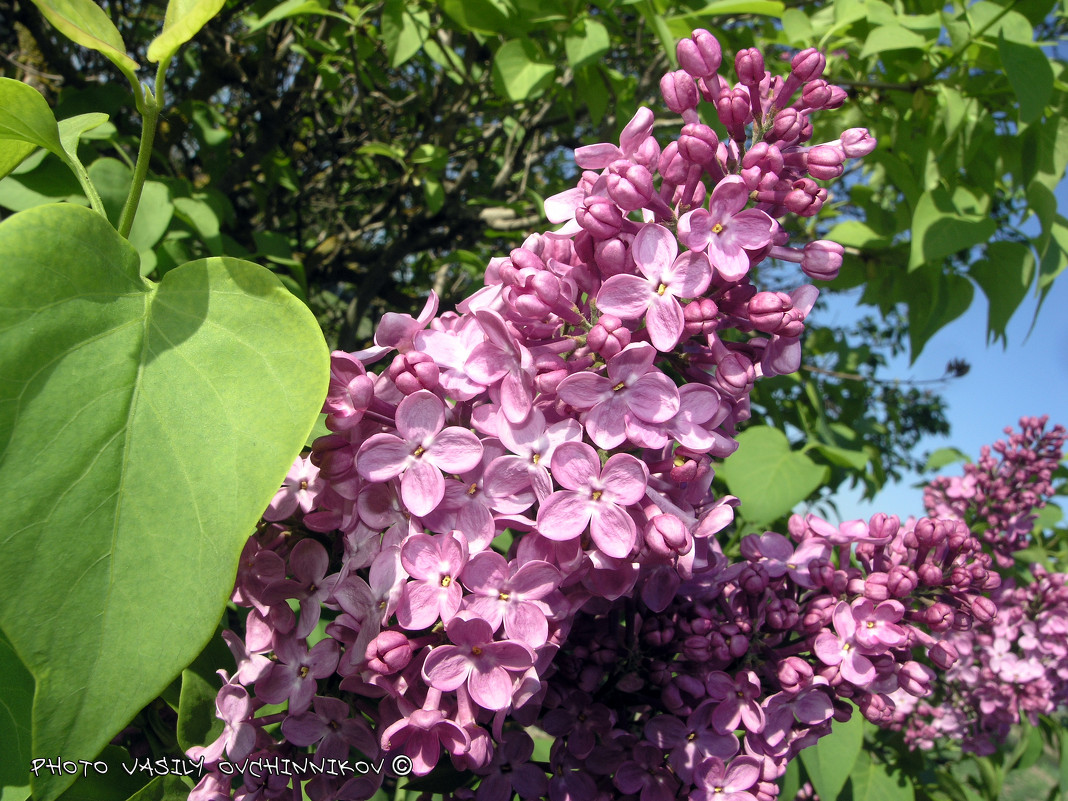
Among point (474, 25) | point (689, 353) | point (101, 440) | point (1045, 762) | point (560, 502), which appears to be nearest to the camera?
point (101, 440)

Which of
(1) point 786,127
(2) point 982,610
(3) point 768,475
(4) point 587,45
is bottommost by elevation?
(3) point 768,475

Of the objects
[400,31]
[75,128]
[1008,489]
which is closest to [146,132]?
[75,128]

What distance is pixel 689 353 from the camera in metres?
0.88

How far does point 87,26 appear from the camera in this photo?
70cm

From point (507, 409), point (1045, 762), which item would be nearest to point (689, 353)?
point (507, 409)

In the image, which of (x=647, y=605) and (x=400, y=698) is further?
(x=647, y=605)

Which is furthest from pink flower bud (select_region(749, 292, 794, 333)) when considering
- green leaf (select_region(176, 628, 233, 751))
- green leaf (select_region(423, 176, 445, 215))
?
green leaf (select_region(423, 176, 445, 215))

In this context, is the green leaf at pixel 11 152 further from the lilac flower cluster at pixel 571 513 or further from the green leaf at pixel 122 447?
the lilac flower cluster at pixel 571 513

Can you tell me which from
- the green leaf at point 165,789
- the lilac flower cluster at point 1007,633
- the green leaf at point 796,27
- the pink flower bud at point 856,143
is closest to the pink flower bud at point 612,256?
the pink flower bud at point 856,143

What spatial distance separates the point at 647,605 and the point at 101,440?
0.67 meters

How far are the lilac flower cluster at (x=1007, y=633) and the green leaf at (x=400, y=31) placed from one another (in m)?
2.29

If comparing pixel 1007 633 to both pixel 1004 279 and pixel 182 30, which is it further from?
pixel 182 30

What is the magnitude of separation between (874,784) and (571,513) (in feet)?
5.49

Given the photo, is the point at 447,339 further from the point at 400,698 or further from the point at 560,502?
the point at 400,698
